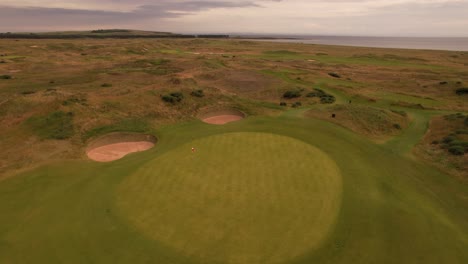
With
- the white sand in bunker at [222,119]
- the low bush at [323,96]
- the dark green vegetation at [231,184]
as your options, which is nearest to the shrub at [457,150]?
the dark green vegetation at [231,184]

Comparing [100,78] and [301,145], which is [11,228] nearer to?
[301,145]

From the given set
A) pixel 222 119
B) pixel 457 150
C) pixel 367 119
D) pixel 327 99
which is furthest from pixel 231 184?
pixel 327 99

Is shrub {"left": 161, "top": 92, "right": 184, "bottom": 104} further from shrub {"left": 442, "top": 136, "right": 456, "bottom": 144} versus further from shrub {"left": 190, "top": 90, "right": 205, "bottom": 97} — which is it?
shrub {"left": 442, "top": 136, "right": 456, "bottom": 144}

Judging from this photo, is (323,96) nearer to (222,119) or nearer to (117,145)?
(222,119)

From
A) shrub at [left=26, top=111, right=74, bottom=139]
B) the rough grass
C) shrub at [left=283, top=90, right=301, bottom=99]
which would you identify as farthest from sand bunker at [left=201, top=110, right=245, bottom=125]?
shrub at [left=26, top=111, right=74, bottom=139]

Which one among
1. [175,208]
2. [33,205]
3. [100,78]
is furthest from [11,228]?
[100,78]
